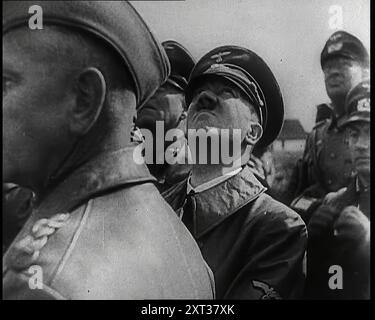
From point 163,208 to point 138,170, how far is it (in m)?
0.17

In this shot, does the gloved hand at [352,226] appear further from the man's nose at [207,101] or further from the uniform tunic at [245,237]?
the man's nose at [207,101]

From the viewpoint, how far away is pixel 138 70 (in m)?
2.76

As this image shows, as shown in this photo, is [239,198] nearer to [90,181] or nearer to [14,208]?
[90,181]

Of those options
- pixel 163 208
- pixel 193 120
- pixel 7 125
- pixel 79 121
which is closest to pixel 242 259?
pixel 163 208

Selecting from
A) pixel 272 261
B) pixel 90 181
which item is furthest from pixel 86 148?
pixel 272 261

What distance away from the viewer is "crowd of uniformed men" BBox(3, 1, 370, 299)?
8.79 ft

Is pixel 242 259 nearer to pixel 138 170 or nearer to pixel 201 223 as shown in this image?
pixel 201 223

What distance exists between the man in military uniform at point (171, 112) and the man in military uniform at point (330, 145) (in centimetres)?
46

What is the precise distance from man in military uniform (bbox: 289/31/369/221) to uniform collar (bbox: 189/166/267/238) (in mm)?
169

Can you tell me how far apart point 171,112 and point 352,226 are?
82cm

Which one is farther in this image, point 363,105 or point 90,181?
point 363,105

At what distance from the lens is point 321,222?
9.30ft

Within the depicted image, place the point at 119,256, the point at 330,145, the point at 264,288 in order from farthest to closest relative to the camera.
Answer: the point at 330,145
the point at 264,288
the point at 119,256
